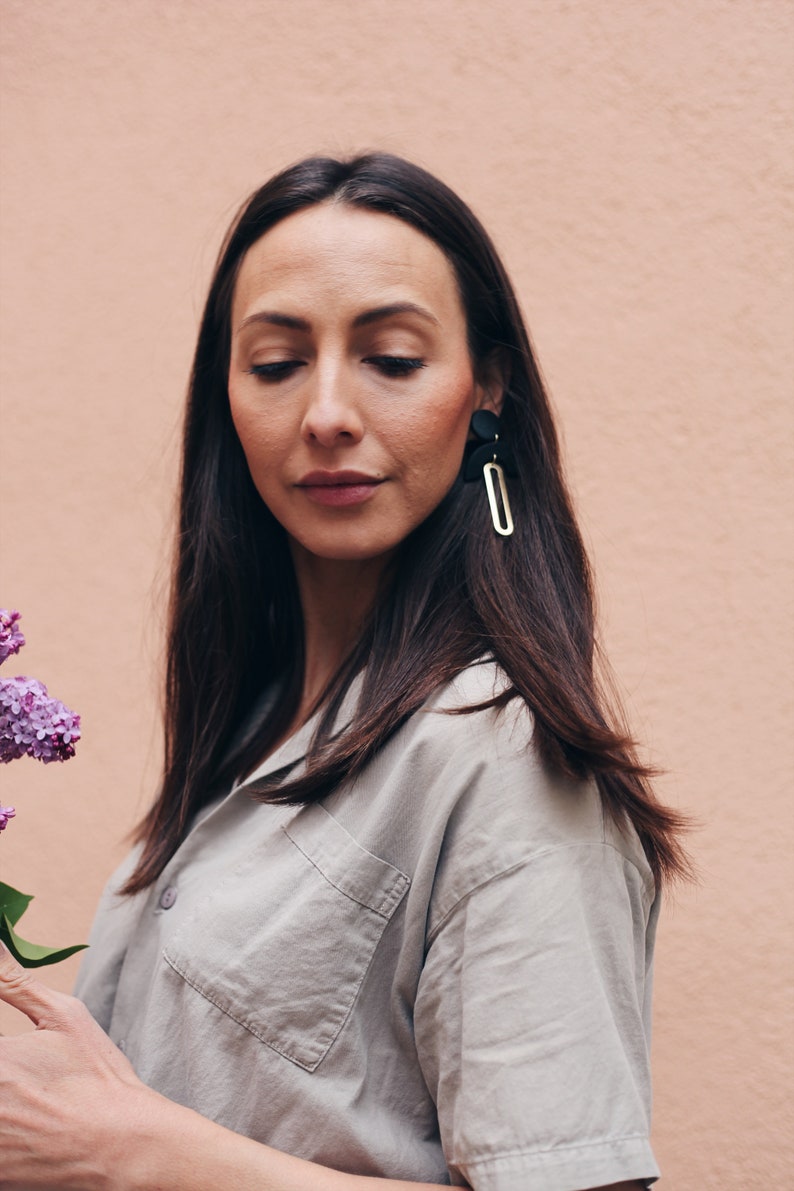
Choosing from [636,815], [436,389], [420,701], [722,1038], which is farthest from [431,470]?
[722,1038]

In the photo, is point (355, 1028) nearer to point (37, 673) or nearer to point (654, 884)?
point (654, 884)

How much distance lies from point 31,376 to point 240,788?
4.33ft

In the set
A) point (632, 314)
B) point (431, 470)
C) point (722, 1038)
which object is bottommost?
point (722, 1038)

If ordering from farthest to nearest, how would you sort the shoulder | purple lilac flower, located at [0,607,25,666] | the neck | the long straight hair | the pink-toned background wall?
1. the pink-toned background wall
2. the neck
3. the long straight hair
4. the shoulder
5. purple lilac flower, located at [0,607,25,666]

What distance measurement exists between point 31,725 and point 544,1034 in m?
0.47

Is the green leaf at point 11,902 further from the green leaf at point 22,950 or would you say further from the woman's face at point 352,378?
the woman's face at point 352,378

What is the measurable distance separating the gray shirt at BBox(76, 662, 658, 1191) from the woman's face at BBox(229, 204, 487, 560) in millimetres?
220

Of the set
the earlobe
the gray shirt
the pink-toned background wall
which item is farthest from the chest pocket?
the pink-toned background wall

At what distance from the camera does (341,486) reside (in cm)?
126

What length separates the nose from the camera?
1.21 metres

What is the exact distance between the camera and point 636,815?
1127 millimetres

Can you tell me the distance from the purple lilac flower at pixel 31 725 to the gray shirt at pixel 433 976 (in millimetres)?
328

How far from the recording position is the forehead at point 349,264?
4.04ft

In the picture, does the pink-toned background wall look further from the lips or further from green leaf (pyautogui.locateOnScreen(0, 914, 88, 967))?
green leaf (pyautogui.locateOnScreen(0, 914, 88, 967))
